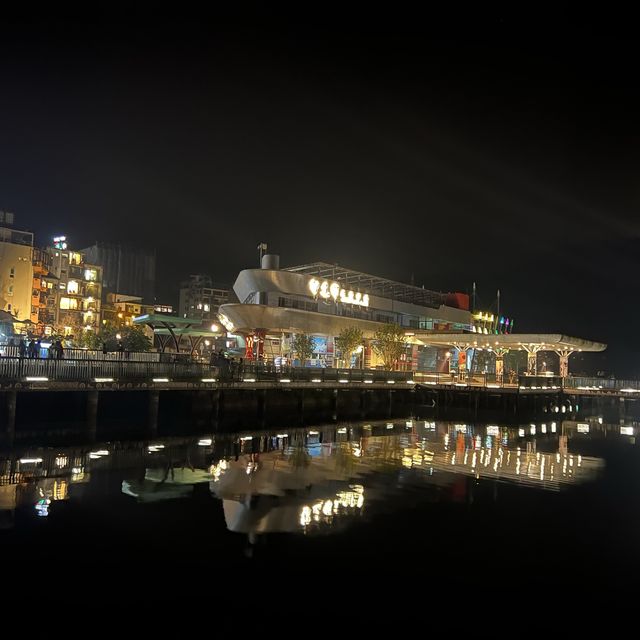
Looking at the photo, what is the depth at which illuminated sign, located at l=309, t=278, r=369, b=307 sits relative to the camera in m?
60.3

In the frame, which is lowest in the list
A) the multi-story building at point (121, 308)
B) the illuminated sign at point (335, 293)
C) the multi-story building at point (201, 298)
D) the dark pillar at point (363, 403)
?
the dark pillar at point (363, 403)

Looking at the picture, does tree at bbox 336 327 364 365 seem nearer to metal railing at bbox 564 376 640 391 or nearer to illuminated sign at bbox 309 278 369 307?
illuminated sign at bbox 309 278 369 307

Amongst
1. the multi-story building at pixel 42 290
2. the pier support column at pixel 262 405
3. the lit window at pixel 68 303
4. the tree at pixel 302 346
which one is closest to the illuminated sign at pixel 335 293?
the tree at pixel 302 346

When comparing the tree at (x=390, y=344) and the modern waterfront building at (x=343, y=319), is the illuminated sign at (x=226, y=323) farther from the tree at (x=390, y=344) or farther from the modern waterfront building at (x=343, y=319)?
the tree at (x=390, y=344)

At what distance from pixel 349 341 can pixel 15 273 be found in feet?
158

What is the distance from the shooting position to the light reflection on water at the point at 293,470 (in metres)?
16.2

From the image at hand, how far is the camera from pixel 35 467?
800 inches

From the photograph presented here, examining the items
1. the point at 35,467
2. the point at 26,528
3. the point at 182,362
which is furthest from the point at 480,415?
the point at 26,528

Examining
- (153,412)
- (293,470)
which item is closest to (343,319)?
(153,412)

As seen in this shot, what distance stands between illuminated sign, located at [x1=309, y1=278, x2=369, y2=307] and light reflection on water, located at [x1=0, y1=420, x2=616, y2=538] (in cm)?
2782

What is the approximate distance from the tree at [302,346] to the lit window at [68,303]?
1802 inches

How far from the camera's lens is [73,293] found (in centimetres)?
8831

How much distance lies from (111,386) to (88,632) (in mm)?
21637

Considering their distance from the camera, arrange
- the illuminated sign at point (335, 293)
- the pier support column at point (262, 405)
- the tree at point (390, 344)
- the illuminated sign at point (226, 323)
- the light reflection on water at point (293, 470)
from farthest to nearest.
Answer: the tree at point (390, 344), the illuminated sign at point (335, 293), the illuminated sign at point (226, 323), the pier support column at point (262, 405), the light reflection on water at point (293, 470)
